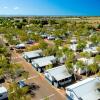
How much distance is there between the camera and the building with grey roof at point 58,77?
34.3m

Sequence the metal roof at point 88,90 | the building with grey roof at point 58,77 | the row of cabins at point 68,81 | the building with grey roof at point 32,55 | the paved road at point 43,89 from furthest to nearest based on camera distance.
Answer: the building with grey roof at point 32,55 → the building with grey roof at point 58,77 → the paved road at point 43,89 → the row of cabins at point 68,81 → the metal roof at point 88,90

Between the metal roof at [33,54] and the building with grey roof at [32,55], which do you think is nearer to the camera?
the building with grey roof at [32,55]

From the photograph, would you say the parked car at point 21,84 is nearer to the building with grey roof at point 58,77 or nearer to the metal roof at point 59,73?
the building with grey roof at point 58,77

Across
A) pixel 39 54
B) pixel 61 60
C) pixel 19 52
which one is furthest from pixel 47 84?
pixel 19 52

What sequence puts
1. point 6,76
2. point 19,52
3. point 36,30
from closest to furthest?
point 6,76 → point 19,52 → point 36,30

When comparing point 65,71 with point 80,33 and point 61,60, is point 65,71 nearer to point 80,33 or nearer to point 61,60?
point 61,60

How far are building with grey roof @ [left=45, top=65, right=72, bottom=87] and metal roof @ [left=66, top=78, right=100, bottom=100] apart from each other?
485cm

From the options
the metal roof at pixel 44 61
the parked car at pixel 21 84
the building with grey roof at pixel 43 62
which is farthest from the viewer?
the metal roof at pixel 44 61

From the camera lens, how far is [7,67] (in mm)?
37406

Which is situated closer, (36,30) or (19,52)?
(19,52)

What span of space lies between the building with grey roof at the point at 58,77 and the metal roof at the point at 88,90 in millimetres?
4855

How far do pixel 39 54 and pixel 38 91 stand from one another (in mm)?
17289

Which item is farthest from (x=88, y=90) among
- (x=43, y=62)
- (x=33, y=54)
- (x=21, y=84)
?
(x=33, y=54)

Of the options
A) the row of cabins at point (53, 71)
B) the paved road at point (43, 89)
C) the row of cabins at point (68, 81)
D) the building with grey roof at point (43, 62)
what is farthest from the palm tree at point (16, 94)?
the building with grey roof at point (43, 62)
